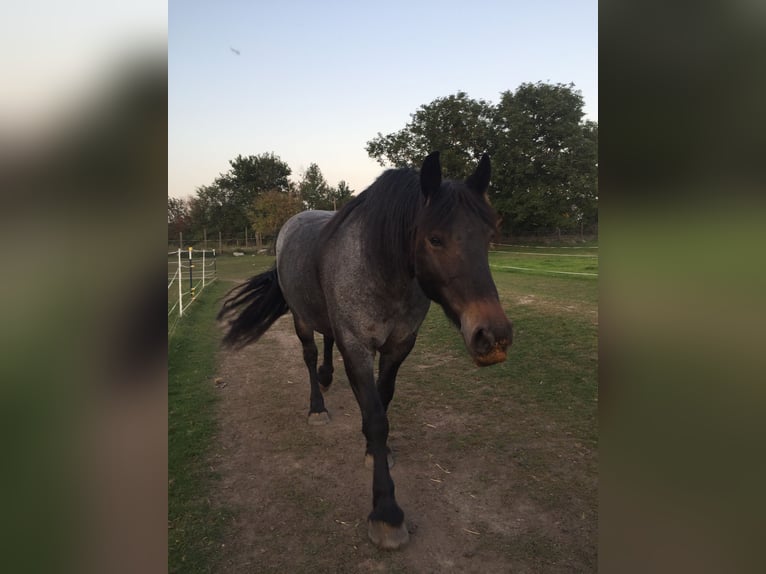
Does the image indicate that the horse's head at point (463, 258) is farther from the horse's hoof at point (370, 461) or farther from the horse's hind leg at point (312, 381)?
the horse's hind leg at point (312, 381)

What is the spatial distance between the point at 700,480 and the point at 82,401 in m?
0.85

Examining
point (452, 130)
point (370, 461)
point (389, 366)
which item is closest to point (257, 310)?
point (389, 366)

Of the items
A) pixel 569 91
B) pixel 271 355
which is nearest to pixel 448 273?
pixel 271 355

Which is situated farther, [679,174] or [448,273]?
[448,273]

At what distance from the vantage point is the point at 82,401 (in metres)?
0.51

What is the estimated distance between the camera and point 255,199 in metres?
43.1

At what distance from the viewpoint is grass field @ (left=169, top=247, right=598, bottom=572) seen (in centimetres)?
244

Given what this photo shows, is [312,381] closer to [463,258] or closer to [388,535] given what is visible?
[388,535]

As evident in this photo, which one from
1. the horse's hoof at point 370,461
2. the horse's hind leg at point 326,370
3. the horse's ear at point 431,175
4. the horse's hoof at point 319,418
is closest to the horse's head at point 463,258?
the horse's ear at point 431,175

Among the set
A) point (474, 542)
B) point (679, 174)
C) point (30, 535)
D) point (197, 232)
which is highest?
point (197, 232)

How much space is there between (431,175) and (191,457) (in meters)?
2.95

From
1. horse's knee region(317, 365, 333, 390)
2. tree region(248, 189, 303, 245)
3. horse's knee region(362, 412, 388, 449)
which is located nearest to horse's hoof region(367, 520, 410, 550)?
horse's knee region(362, 412, 388, 449)

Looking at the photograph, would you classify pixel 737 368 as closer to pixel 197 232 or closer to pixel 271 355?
pixel 271 355

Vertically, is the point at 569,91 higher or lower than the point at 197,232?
higher
